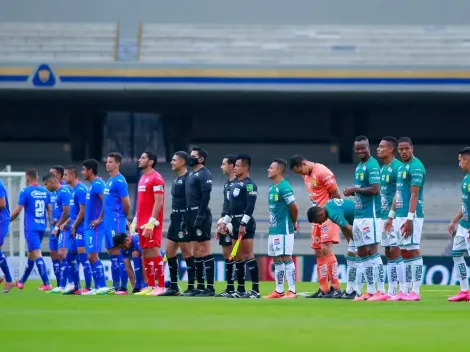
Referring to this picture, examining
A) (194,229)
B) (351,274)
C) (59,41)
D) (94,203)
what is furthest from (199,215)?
(59,41)

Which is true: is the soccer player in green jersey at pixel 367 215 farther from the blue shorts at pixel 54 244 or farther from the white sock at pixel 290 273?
the blue shorts at pixel 54 244

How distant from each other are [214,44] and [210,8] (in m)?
2.64

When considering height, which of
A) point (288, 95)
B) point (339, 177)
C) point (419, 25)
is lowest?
point (339, 177)

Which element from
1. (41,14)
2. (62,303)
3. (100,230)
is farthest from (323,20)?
(62,303)

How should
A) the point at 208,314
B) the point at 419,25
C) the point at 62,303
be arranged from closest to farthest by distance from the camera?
the point at 208,314 < the point at 62,303 < the point at 419,25

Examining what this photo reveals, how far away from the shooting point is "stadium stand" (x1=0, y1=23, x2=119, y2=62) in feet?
120

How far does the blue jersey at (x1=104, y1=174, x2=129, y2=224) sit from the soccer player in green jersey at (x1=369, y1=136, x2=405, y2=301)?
4.26 metres

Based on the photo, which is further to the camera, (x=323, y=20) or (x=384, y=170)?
(x=323, y=20)

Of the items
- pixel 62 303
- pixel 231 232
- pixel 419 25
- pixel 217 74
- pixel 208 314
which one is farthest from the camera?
pixel 419 25

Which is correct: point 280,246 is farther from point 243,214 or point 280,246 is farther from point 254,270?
point 243,214

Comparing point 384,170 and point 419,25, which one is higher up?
point 419,25

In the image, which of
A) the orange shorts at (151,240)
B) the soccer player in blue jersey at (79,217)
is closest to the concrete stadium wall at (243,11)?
the soccer player in blue jersey at (79,217)

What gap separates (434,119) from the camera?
3969cm

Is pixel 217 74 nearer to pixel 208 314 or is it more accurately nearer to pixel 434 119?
pixel 434 119
